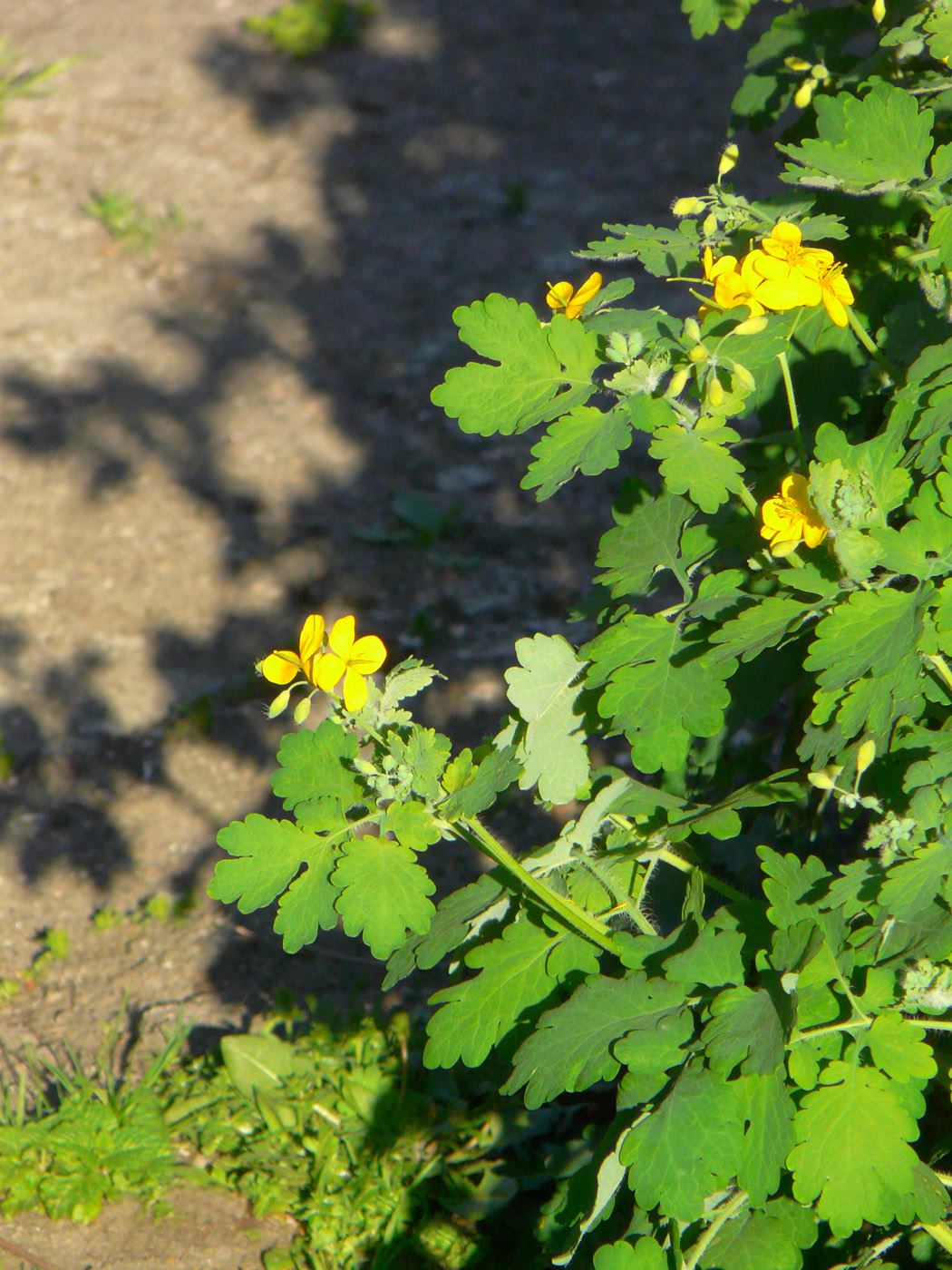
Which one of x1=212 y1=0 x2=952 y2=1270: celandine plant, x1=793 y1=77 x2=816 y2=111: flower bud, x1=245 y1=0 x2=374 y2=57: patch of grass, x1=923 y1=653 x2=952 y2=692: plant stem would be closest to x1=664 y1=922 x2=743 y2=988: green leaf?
x1=212 y1=0 x2=952 y2=1270: celandine plant

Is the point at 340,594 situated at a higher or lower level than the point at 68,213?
lower

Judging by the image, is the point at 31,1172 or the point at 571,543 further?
the point at 571,543

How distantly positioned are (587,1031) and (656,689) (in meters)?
0.35

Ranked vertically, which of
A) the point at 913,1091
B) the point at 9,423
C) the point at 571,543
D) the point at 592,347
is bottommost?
the point at 571,543

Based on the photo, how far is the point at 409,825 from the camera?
44.9 inches

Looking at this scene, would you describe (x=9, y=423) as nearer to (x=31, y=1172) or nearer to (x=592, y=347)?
(x=31, y=1172)

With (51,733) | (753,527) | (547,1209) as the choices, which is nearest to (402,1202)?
(547,1209)

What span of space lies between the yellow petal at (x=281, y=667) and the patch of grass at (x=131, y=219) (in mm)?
4022

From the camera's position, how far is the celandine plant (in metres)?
1.07

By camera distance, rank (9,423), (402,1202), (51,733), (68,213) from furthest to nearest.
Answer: (68,213), (9,423), (51,733), (402,1202)

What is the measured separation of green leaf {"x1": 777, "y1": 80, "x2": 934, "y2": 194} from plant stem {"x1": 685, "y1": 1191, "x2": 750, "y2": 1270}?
105 cm

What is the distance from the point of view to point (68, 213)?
4863 mm

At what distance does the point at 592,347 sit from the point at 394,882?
1.84ft

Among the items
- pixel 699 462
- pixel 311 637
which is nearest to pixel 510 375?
pixel 699 462
